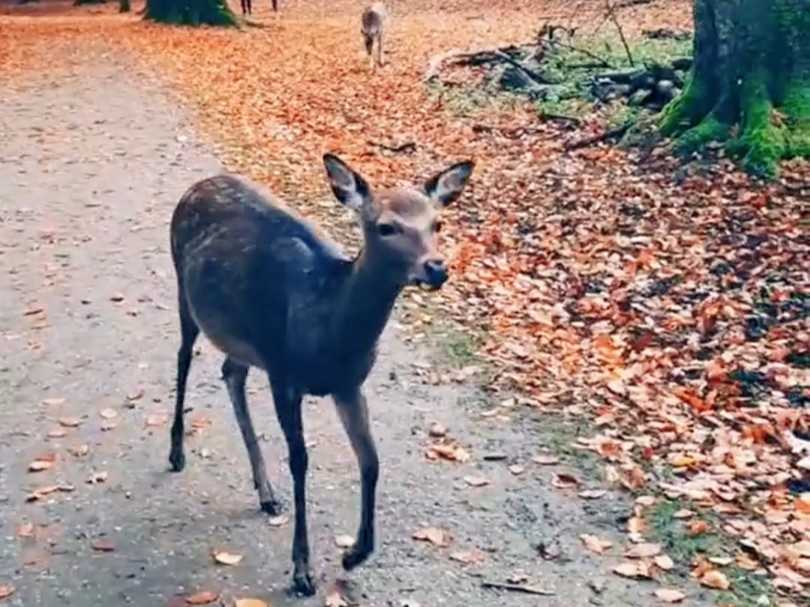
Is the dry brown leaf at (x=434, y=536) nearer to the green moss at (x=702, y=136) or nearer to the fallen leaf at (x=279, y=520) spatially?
the fallen leaf at (x=279, y=520)

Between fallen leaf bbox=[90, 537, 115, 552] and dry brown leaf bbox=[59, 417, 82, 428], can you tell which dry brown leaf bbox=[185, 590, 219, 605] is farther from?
dry brown leaf bbox=[59, 417, 82, 428]

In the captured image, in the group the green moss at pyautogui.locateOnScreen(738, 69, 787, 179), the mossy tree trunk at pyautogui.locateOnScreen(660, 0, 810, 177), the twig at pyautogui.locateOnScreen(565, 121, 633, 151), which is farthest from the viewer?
the twig at pyautogui.locateOnScreen(565, 121, 633, 151)

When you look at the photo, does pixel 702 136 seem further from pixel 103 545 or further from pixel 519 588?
pixel 103 545

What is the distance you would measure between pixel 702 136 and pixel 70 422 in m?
6.93

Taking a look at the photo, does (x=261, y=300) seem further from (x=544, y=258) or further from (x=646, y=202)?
(x=646, y=202)

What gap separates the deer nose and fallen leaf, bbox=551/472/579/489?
197 cm

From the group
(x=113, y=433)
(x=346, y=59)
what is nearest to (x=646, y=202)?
(x=113, y=433)

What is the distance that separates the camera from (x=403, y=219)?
466cm

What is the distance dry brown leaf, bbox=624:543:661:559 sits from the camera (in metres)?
5.43

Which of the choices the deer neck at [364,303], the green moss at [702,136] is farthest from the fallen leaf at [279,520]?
the green moss at [702,136]

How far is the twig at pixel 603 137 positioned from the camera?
13.1 m

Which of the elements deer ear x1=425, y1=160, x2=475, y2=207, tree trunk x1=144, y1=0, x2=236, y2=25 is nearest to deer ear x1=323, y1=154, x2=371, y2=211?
deer ear x1=425, y1=160, x2=475, y2=207

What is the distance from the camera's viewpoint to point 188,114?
1700 centimetres

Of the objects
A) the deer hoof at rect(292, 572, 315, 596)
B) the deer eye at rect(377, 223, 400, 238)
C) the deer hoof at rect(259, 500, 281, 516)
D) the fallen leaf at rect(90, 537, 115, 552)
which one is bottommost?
the fallen leaf at rect(90, 537, 115, 552)
